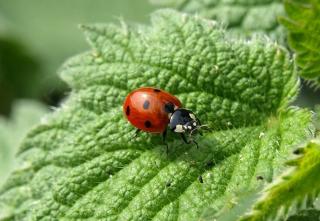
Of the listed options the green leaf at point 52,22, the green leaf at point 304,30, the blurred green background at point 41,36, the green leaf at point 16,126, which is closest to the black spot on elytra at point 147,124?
the green leaf at point 304,30

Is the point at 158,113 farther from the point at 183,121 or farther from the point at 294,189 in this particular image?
the point at 294,189

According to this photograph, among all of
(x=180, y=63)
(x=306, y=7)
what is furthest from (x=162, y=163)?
(x=306, y=7)

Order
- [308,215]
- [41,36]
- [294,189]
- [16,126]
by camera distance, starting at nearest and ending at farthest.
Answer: [294,189], [308,215], [16,126], [41,36]

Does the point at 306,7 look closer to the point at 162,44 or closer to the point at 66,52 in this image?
the point at 162,44

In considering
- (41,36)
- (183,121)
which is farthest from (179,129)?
(41,36)

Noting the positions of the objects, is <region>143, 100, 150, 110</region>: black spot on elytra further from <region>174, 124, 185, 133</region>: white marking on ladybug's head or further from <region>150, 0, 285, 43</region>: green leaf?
<region>150, 0, 285, 43</region>: green leaf

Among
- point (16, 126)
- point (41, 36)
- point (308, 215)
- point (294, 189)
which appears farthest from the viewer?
point (41, 36)
